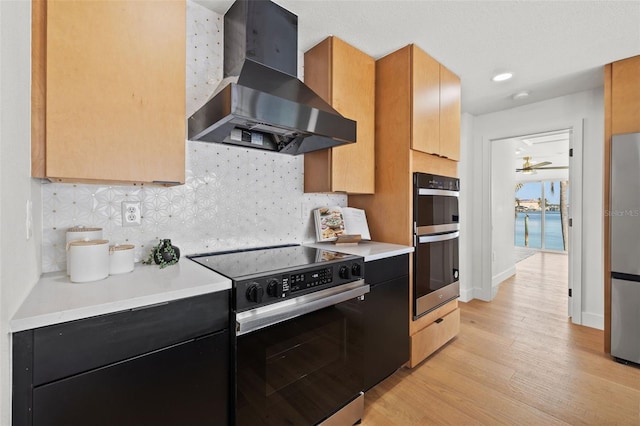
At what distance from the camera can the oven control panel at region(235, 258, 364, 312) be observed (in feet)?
3.79

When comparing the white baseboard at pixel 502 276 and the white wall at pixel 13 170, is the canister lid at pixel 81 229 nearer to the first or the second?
the white wall at pixel 13 170

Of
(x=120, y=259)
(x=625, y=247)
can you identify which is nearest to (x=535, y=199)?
(x=625, y=247)

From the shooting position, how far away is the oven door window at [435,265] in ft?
7.14

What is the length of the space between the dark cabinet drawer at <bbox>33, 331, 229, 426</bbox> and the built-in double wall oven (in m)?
1.53

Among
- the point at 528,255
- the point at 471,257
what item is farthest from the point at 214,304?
the point at 528,255

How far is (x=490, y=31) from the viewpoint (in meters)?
1.98

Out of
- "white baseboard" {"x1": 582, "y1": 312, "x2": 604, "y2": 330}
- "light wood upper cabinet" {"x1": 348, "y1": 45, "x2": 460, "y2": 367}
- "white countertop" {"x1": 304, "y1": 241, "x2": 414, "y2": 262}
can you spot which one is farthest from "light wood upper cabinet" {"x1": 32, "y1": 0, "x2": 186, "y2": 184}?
"white baseboard" {"x1": 582, "y1": 312, "x2": 604, "y2": 330}

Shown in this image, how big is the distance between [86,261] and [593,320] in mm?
4275

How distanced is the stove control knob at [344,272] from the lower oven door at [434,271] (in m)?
0.81

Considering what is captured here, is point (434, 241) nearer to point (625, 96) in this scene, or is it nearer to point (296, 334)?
point (296, 334)

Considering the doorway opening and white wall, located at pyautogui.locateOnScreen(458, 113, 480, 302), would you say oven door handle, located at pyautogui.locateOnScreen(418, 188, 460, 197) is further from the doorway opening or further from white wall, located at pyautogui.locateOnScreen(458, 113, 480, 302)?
the doorway opening

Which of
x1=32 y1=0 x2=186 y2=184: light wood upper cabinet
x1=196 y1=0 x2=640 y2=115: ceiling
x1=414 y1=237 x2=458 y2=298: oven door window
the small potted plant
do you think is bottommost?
x1=414 y1=237 x2=458 y2=298: oven door window

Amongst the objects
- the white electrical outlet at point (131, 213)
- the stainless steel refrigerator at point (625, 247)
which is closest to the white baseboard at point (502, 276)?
the stainless steel refrigerator at point (625, 247)

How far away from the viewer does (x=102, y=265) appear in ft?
3.75
